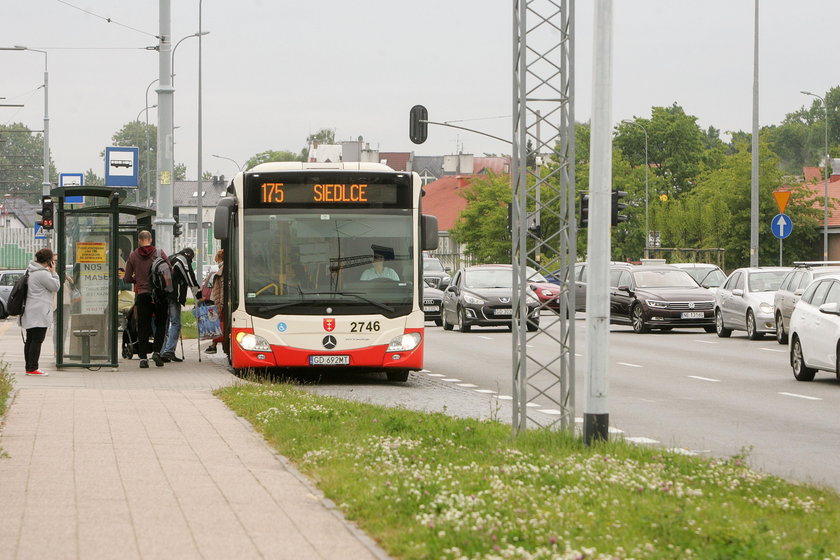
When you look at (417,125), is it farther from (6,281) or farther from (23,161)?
(23,161)

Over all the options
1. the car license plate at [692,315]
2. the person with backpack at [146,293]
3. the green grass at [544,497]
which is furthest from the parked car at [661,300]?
the green grass at [544,497]

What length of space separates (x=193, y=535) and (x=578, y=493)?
2173mm

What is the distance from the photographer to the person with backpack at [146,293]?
2081cm

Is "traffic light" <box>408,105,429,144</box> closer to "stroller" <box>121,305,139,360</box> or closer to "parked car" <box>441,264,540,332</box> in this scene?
"parked car" <box>441,264,540,332</box>

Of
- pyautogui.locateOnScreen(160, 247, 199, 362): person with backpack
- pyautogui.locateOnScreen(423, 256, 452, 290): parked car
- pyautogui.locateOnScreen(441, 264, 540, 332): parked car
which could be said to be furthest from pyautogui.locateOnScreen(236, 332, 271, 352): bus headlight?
pyautogui.locateOnScreen(423, 256, 452, 290): parked car

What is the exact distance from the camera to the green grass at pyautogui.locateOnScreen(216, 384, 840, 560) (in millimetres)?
6621

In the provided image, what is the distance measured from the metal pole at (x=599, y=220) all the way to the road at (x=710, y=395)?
1115mm

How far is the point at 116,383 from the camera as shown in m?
18.1

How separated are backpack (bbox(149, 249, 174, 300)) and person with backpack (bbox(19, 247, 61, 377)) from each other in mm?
1611

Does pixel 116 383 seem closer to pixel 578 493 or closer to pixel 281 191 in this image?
pixel 281 191

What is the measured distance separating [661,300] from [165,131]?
13911 millimetres

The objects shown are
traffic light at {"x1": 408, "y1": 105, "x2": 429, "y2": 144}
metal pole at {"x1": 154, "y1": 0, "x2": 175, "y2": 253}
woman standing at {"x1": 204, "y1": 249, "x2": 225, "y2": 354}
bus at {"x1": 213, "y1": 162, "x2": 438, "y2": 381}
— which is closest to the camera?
bus at {"x1": 213, "y1": 162, "x2": 438, "y2": 381}

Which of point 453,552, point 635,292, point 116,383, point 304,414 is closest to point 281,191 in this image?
point 116,383

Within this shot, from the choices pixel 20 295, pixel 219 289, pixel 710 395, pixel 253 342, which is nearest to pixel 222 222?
pixel 253 342
